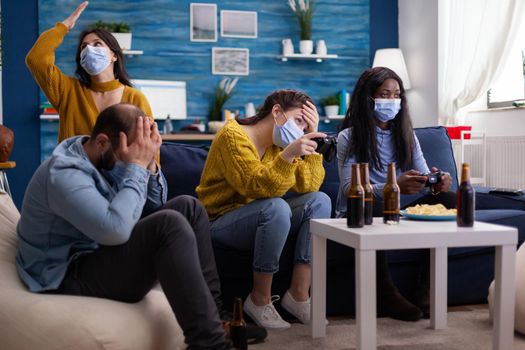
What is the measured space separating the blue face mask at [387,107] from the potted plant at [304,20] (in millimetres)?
3193

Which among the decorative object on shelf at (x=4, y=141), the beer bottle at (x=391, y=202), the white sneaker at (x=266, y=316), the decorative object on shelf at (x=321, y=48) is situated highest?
the decorative object on shelf at (x=321, y=48)

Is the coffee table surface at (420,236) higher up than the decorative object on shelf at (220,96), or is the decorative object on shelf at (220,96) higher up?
the decorative object on shelf at (220,96)

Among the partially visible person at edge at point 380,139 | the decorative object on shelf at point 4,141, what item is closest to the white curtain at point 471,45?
the partially visible person at edge at point 380,139

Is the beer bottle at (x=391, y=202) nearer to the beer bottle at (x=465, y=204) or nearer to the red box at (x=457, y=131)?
the beer bottle at (x=465, y=204)

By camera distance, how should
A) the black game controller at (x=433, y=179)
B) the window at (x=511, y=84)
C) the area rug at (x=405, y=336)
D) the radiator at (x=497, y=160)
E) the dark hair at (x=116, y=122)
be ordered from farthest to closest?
the window at (x=511, y=84)
the radiator at (x=497, y=160)
the black game controller at (x=433, y=179)
the area rug at (x=405, y=336)
the dark hair at (x=116, y=122)

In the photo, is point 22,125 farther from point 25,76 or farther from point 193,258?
point 193,258

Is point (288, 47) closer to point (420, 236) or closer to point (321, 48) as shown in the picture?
point (321, 48)

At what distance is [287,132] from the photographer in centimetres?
254

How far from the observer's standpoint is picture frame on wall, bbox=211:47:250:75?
19.2 feet

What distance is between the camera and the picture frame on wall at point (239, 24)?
19.3ft

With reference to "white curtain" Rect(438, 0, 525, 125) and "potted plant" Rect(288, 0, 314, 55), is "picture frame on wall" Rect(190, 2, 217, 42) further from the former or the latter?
"white curtain" Rect(438, 0, 525, 125)

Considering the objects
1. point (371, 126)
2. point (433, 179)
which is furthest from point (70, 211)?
point (371, 126)

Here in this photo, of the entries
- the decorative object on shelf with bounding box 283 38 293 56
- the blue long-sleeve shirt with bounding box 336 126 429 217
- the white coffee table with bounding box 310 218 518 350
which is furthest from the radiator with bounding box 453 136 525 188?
the white coffee table with bounding box 310 218 518 350

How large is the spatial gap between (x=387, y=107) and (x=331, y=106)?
126 inches
